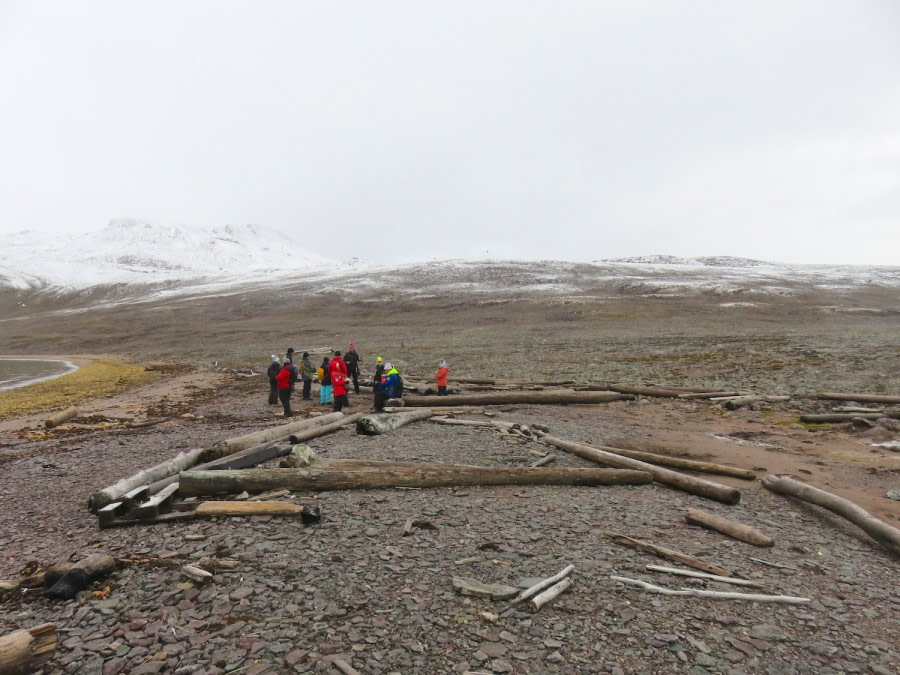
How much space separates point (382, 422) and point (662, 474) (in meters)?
7.93

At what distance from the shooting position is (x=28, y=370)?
151ft

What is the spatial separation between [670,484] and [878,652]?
17.4 ft

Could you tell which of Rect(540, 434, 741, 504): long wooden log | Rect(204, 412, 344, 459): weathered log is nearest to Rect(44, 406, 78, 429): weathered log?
Rect(204, 412, 344, 459): weathered log

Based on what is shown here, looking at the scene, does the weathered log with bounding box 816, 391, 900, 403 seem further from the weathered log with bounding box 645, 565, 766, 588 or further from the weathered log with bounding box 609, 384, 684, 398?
the weathered log with bounding box 645, 565, 766, 588

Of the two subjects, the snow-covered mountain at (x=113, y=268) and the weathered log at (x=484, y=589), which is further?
the snow-covered mountain at (x=113, y=268)

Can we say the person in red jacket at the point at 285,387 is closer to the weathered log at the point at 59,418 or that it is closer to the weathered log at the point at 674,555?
the weathered log at the point at 59,418

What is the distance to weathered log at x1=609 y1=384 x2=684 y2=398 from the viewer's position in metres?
22.2

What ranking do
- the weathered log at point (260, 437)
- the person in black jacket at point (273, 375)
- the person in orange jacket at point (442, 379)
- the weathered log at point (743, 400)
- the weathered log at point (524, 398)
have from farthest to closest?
the person in black jacket at point (273, 375), the person in orange jacket at point (442, 379), the weathered log at point (524, 398), the weathered log at point (743, 400), the weathered log at point (260, 437)

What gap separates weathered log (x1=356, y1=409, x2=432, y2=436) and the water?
3285cm

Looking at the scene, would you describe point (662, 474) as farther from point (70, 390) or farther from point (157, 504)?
point (70, 390)

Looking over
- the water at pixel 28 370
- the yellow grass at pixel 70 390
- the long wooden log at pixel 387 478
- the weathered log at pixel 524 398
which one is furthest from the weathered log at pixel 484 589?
the water at pixel 28 370

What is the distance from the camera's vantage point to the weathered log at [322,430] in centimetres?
1355

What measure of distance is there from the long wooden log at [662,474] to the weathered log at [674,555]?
314cm

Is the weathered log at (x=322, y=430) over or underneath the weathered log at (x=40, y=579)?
underneath
